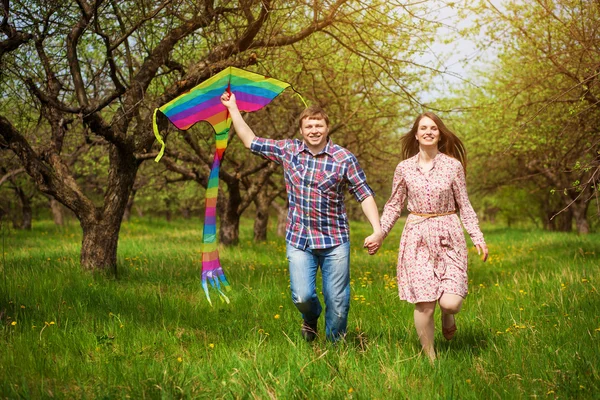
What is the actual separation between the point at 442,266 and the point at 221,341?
171 centimetres

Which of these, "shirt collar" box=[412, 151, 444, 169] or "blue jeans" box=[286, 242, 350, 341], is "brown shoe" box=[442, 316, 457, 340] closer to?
"blue jeans" box=[286, 242, 350, 341]

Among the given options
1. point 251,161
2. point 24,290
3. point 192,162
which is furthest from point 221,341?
point 251,161

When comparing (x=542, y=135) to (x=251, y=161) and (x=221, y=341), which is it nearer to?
(x=251, y=161)

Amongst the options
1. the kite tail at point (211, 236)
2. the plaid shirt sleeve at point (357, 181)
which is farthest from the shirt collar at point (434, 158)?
the kite tail at point (211, 236)

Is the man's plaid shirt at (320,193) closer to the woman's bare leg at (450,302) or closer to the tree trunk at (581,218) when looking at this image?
the woman's bare leg at (450,302)

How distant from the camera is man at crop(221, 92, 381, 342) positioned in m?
4.28

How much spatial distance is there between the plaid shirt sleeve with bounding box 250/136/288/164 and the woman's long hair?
985 mm

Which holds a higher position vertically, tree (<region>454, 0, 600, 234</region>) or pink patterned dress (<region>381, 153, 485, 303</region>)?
tree (<region>454, 0, 600, 234</region>)

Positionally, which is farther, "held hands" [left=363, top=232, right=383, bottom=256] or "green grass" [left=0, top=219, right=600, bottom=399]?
"held hands" [left=363, top=232, right=383, bottom=256]

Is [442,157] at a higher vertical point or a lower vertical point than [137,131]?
lower

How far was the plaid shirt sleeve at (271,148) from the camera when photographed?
452 centimetres

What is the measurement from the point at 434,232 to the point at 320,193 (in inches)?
33.8

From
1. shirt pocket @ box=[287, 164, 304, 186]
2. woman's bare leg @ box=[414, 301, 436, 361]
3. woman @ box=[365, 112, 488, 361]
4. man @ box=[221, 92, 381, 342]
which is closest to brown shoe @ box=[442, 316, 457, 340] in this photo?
woman @ box=[365, 112, 488, 361]

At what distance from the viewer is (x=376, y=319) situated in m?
5.36
